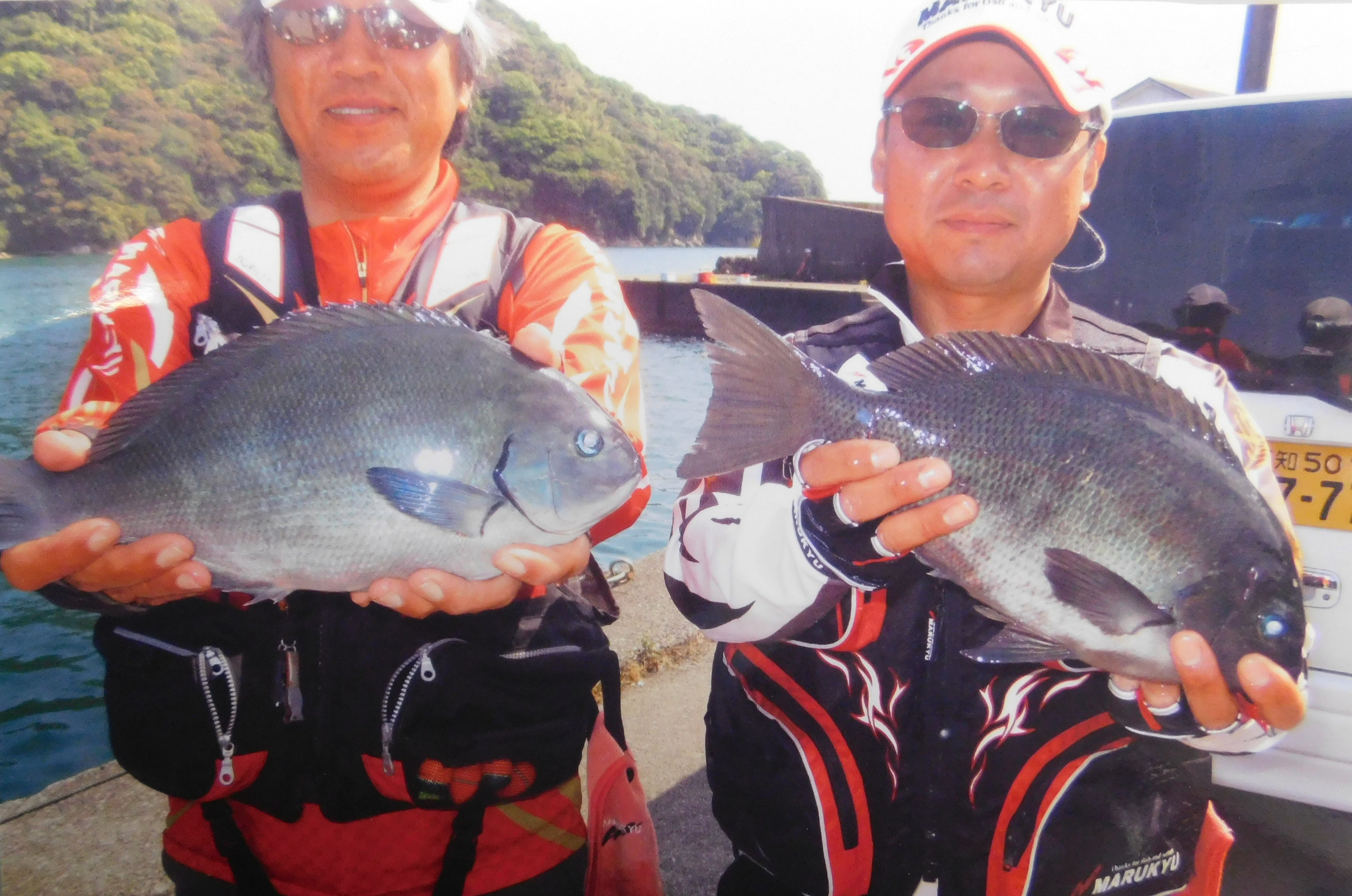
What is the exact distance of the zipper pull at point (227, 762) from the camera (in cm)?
143

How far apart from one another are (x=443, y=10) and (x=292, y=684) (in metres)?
1.40

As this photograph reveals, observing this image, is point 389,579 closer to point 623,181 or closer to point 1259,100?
point 1259,100

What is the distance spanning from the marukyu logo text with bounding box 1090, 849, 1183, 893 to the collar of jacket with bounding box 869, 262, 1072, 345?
3.28ft

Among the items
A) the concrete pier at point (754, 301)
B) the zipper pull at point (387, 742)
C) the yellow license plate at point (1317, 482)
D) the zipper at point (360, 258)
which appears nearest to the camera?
the zipper pull at point (387, 742)

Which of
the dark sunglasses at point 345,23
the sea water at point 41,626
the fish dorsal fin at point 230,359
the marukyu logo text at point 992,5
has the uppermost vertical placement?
the marukyu logo text at point 992,5

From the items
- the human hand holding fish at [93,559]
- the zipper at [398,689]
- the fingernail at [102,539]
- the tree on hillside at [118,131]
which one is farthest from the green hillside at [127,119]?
the zipper at [398,689]

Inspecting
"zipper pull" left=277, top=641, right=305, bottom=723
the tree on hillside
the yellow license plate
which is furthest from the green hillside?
the yellow license plate

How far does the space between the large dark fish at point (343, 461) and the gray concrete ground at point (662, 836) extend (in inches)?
54.5

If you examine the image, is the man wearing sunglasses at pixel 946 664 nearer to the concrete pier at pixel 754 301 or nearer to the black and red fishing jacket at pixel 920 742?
the black and red fishing jacket at pixel 920 742

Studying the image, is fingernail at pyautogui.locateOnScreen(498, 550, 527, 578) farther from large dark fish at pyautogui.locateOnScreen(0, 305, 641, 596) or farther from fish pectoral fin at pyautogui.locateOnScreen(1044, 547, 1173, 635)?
fish pectoral fin at pyautogui.locateOnScreen(1044, 547, 1173, 635)

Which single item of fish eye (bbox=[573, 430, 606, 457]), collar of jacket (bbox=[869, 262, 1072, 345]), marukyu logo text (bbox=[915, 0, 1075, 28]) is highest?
marukyu logo text (bbox=[915, 0, 1075, 28])

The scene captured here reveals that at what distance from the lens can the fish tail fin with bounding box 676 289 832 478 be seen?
4.54ft

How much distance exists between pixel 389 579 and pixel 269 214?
882mm

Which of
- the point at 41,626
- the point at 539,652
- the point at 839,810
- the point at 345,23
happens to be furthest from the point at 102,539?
the point at 41,626
